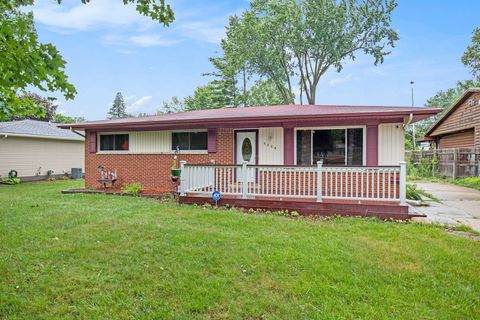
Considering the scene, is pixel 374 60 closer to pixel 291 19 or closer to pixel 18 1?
pixel 291 19

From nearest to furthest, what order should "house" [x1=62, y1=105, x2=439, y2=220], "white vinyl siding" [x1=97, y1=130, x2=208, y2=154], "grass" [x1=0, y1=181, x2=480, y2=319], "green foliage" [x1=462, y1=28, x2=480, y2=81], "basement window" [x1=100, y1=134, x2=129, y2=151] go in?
"grass" [x1=0, y1=181, x2=480, y2=319] → "house" [x1=62, y1=105, x2=439, y2=220] → "white vinyl siding" [x1=97, y1=130, x2=208, y2=154] → "basement window" [x1=100, y1=134, x2=129, y2=151] → "green foliage" [x1=462, y1=28, x2=480, y2=81]

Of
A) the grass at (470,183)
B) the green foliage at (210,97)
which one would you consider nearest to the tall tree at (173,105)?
the green foliage at (210,97)

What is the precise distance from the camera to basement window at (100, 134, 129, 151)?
11473 mm

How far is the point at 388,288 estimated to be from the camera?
11.6 ft

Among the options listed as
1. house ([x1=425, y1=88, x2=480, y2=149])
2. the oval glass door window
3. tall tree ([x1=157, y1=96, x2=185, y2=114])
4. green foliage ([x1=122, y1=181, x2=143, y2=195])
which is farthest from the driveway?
tall tree ([x1=157, y1=96, x2=185, y2=114])

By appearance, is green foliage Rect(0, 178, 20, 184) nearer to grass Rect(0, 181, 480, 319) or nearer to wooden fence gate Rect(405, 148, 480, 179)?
grass Rect(0, 181, 480, 319)

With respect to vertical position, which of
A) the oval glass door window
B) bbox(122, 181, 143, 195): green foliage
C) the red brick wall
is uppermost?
the oval glass door window

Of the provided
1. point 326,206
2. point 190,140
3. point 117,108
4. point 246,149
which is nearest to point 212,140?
point 190,140

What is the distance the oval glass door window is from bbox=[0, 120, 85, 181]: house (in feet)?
39.7

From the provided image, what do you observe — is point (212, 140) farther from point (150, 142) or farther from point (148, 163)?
point (148, 163)

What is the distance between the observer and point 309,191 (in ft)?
26.3

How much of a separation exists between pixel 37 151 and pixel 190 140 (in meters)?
11.3

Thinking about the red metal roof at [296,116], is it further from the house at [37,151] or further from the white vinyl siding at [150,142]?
the house at [37,151]

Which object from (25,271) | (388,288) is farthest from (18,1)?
(388,288)
